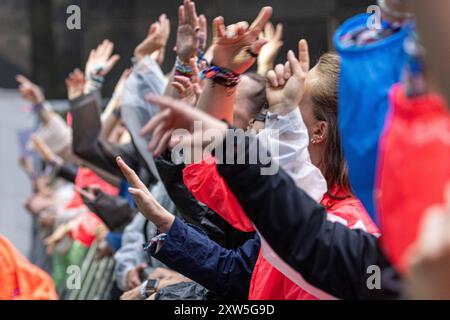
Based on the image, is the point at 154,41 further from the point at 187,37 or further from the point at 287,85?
the point at 287,85

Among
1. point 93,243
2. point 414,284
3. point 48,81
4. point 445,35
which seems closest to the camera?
point 414,284

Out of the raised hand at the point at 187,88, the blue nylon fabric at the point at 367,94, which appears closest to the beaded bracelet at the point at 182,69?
the raised hand at the point at 187,88

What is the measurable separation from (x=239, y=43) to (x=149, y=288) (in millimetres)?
1415

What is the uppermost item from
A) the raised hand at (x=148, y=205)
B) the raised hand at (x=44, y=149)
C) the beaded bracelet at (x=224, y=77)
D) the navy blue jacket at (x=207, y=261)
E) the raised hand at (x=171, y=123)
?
the raised hand at (x=171, y=123)

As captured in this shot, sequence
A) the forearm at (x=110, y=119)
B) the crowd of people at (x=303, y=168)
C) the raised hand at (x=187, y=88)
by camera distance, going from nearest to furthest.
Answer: the crowd of people at (x=303, y=168), the raised hand at (x=187, y=88), the forearm at (x=110, y=119)

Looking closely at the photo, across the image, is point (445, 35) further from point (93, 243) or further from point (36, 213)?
point (36, 213)

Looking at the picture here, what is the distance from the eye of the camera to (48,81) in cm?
872

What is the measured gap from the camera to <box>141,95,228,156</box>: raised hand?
1.74 meters

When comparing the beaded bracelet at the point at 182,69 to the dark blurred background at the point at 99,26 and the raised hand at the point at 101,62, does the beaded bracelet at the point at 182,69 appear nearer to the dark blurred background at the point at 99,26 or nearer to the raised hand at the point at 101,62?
the raised hand at the point at 101,62

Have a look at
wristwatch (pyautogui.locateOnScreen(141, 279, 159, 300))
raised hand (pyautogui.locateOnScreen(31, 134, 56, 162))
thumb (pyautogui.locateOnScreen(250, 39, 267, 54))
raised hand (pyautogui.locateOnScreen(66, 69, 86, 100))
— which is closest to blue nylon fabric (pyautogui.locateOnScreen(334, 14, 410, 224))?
thumb (pyautogui.locateOnScreen(250, 39, 267, 54))

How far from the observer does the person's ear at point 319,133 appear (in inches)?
104
